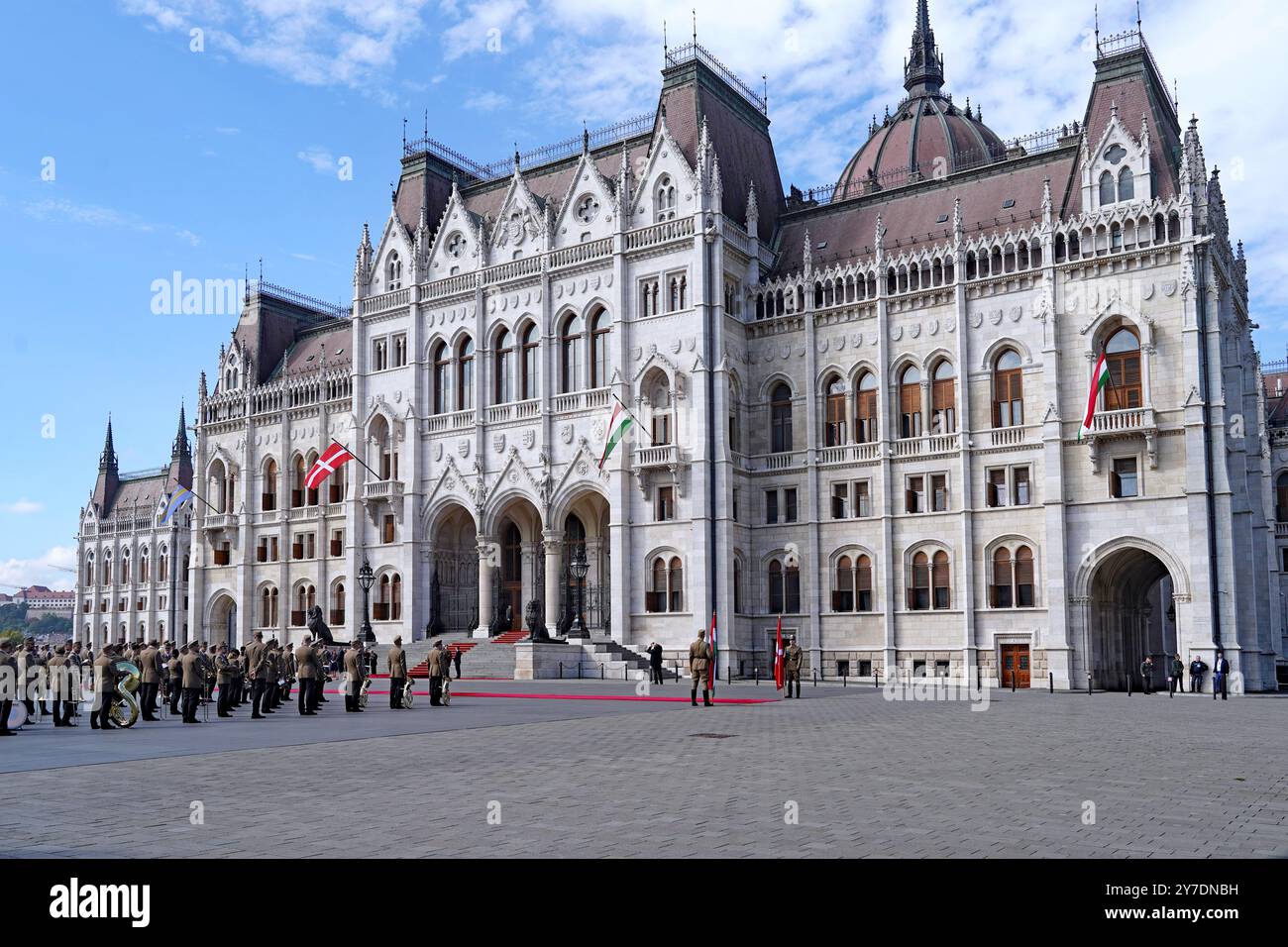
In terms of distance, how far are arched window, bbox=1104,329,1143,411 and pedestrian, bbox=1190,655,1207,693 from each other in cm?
937

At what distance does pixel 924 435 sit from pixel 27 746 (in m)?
35.4

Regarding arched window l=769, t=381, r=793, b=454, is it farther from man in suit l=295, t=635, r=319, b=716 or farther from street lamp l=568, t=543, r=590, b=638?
man in suit l=295, t=635, r=319, b=716

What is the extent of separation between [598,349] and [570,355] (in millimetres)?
1630

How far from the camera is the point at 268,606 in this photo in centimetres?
6812

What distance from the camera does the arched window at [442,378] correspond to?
58312mm

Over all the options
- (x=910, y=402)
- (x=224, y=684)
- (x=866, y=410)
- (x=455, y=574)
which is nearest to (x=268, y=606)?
(x=455, y=574)

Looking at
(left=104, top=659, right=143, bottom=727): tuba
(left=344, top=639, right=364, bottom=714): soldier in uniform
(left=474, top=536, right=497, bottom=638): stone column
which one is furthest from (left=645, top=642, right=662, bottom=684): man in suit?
(left=104, top=659, right=143, bottom=727): tuba

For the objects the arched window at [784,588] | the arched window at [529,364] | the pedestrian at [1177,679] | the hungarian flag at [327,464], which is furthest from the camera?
the arched window at [529,364]

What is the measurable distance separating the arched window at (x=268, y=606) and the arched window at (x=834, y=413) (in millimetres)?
34204

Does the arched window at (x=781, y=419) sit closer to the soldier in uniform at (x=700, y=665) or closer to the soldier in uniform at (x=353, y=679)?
the soldier in uniform at (x=700, y=665)

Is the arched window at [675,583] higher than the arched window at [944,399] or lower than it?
lower

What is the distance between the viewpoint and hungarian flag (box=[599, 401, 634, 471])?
47.4m

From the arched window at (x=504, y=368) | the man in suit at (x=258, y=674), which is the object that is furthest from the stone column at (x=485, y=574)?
the man in suit at (x=258, y=674)
